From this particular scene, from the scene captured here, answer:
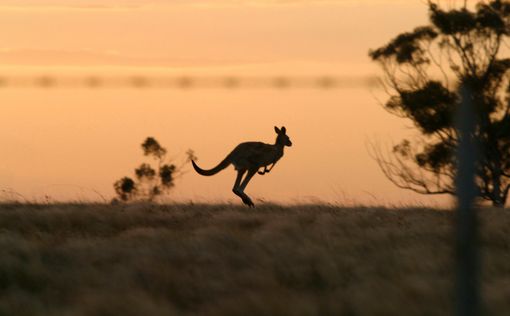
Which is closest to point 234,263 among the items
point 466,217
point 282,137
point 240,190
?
point 466,217

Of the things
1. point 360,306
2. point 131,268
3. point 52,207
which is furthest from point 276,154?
point 360,306

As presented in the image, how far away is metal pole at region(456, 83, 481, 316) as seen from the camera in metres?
6.88

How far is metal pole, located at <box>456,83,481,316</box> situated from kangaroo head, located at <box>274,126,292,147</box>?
1782cm

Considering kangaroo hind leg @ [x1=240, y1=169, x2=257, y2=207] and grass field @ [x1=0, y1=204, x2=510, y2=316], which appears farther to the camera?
kangaroo hind leg @ [x1=240, y1=169, x2=257, y2=207]

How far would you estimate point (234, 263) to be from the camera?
12016mm

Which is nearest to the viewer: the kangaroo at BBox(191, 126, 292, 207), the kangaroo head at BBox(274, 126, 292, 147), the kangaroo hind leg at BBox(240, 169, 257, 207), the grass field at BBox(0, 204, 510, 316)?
the grass field at BBox(0, 204, 510, 316)

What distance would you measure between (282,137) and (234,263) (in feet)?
42.9

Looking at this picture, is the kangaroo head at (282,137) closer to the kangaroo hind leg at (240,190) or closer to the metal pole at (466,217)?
the kangaroo hind leg at (240,190)

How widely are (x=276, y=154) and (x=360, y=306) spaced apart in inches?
563

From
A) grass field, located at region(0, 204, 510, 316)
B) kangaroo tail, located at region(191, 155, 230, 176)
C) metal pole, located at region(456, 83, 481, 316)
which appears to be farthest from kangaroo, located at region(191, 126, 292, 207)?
metal pole, located at region(456, 83, 481, 316)

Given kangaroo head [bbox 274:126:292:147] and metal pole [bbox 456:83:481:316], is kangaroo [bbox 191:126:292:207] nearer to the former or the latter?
kangaroo head [bbox 274:126:292:147]

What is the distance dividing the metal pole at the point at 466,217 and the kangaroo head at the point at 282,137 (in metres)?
17.8

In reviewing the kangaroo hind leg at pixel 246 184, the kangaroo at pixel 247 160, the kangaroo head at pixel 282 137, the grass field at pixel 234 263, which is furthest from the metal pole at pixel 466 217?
the kangaroo head at pixel 282 137

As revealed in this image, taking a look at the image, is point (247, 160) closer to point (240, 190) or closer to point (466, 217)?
point (240, 190)
